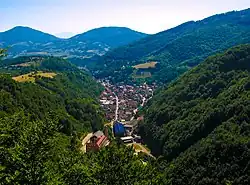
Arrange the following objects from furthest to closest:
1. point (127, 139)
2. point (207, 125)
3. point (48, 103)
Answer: point (48, 103) < point (127, 139) < point (207, 125)

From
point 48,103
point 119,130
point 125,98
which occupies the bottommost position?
point 125,98

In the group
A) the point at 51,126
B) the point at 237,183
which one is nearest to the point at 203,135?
the point at 237,183

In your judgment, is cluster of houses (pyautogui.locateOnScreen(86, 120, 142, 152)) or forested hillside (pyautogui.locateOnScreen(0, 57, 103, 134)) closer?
forested hillside (pyautogui.locateOnScreen(0, 57, 103, 134))

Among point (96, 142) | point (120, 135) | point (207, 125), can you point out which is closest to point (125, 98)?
point (120, 135)

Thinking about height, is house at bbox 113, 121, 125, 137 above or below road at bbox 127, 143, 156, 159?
above

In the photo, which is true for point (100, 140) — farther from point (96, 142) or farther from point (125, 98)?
point (125, 98)

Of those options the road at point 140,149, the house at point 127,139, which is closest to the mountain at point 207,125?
the road at point 140,149

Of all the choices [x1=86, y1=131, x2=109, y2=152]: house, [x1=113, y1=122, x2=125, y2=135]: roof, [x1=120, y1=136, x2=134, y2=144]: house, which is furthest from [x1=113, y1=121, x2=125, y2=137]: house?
[x1=86, y1=131, x2=109, y2=152]: house

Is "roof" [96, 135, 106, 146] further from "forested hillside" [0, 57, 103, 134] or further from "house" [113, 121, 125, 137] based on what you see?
"house" [113, 121, 125, 137]
